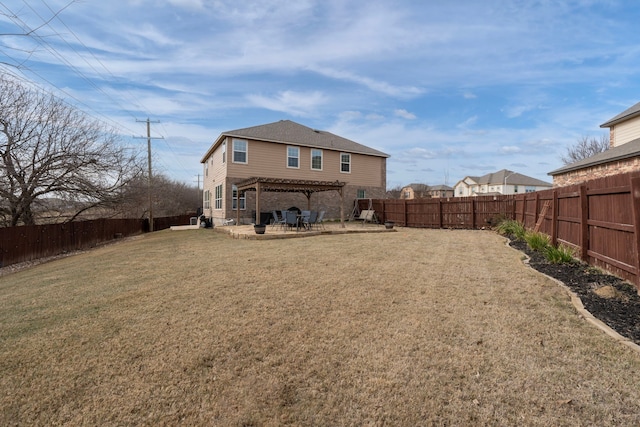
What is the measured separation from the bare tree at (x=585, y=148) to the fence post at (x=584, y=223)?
34060 mm

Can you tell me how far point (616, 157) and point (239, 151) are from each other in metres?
17.6

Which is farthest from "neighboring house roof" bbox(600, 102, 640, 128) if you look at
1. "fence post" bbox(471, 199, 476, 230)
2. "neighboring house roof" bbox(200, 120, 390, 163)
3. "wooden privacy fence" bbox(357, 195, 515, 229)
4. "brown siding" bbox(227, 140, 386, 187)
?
"brown siding" bbox(227, 140, 386, 187)

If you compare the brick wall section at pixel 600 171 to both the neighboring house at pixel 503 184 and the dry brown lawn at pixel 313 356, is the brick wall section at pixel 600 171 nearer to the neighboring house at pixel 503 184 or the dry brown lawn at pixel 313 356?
the dry brown lawn at pixel 313 356

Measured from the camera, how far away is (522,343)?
3.00 m

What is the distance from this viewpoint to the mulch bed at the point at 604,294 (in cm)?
335

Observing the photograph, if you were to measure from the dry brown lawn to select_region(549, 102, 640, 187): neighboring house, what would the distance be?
11.8 metres

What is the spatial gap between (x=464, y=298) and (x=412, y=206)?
43.1ft

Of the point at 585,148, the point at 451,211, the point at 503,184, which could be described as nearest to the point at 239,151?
the point at 451,211

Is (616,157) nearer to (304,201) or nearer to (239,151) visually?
(304,201)

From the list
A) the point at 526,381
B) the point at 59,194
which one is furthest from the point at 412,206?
the point at 59,194

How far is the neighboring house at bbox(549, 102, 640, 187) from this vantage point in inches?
492

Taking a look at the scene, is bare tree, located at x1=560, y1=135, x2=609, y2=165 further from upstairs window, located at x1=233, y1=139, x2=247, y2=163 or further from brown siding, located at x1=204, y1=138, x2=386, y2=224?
upstairs window, located at x1=233, y1=139, x2=247, y2=163

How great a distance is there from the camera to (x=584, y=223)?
5.77 m

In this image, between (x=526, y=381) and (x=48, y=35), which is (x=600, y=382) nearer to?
(x=526, y=381)
